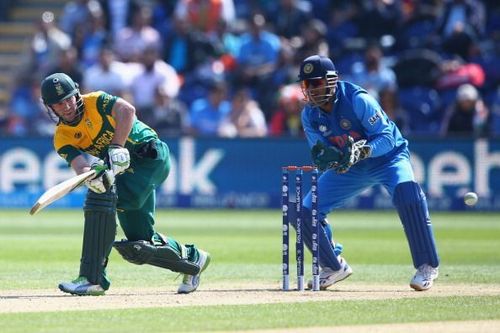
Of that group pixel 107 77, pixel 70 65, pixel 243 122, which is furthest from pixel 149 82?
pixel 243 122

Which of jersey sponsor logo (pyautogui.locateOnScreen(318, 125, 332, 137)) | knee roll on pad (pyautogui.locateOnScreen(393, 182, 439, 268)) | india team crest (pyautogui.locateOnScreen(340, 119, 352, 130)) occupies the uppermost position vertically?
india team crest (pyautogui.locateOnScreen(340, 119, 352, 130))

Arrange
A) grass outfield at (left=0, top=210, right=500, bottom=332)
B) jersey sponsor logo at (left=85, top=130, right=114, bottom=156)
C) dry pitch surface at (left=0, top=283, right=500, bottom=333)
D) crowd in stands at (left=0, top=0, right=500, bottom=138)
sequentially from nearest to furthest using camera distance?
grass outfield at (left=0, top=210, right=500, bottom=332) → dry pitch surface at (left=0, top=283, right=500, bottom=333) → jersey sponsor logo at (left=85, top=130, right=114, bottom=156) → crowd in stands at (left=0, top=0, right=500, bottom=138)

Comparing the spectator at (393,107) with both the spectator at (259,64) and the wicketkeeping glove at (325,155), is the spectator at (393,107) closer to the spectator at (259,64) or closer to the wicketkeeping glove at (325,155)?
the spectator at (259,64)

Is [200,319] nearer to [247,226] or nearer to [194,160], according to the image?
[247,226]

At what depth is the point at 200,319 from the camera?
23.5ft

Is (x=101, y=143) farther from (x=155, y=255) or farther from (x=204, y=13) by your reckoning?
(x=204, y=13)

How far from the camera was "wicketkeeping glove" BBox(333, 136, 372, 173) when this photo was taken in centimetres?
857

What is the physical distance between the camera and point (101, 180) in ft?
26.5

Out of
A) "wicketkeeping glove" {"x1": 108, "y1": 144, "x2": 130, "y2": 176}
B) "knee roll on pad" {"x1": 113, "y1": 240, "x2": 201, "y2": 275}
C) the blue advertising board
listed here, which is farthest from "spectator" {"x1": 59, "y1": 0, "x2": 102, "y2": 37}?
"wicketkeeping glove" {"x1": 108, "y1": 144, "x2": 130, "y2": 176}

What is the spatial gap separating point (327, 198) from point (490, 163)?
9939 millimetres

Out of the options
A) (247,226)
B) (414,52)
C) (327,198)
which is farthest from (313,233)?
(414,52)

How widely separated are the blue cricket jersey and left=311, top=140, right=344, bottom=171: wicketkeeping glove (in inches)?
7.8

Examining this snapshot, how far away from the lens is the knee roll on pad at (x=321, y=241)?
893 centimetres

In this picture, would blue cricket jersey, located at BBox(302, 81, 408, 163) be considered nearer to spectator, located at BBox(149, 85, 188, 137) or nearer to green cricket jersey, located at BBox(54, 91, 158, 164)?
green cricket jersey, located at BBox(54, 91, 158, 164)
